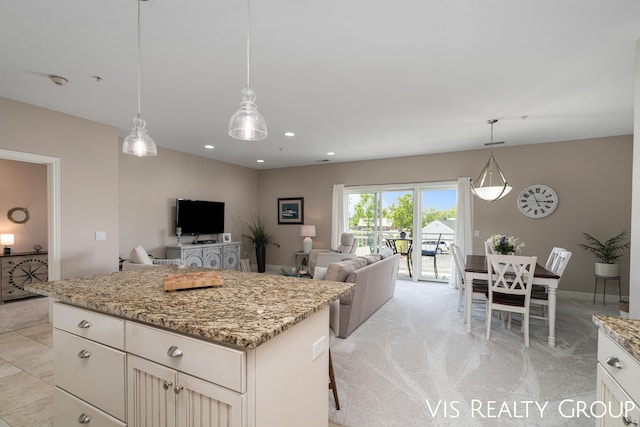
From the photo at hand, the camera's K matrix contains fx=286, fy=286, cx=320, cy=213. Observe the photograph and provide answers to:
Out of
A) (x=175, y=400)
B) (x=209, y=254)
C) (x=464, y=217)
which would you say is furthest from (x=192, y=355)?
(x=464, y=217)

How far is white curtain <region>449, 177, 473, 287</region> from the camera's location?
5502mm

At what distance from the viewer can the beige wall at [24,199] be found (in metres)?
4.88

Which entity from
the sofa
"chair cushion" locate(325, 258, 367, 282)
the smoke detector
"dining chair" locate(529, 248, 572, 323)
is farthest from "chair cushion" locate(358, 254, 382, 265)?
the smoke detector

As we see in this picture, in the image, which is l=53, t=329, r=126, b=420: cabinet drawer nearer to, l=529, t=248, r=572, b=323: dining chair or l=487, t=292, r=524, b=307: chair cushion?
l=487, t=292, r=524, b=307: chair cushion

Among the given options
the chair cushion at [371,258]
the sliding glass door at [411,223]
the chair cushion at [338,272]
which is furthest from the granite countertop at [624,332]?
the sliding glass door at [411,223]

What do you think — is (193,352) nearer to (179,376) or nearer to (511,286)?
(179,376)

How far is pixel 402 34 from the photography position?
6.79 feet

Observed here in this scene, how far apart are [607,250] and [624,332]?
4.72 m

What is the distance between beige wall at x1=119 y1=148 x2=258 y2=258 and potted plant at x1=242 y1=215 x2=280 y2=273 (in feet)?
1.63

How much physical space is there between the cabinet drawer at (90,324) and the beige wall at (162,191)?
3544 millimetres

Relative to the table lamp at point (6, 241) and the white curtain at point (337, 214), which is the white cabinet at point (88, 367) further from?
the white curtain at point (337, 214)

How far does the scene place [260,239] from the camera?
23.7ft

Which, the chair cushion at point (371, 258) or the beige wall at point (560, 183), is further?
the beige wall at point (560, 183)

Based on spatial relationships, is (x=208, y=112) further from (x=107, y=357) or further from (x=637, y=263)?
(x=637, y=263)
